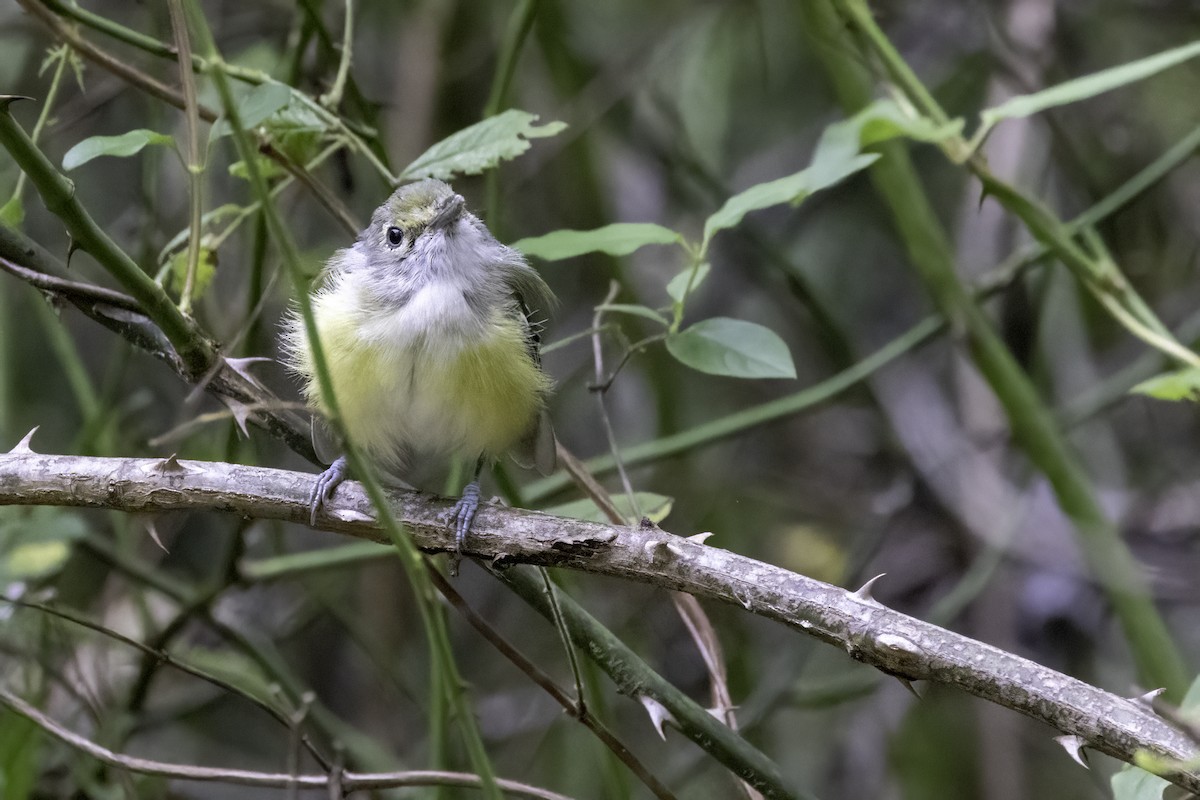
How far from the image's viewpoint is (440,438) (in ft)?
10.3

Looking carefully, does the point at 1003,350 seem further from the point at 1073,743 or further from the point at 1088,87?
the point at 1073,743

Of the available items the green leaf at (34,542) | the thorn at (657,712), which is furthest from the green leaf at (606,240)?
the green leaf at (34,542)

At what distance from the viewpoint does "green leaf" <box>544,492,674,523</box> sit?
8.79 ft

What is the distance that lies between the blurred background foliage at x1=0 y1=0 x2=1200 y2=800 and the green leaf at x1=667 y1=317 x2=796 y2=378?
2.10 meters

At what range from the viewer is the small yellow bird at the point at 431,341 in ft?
9.59

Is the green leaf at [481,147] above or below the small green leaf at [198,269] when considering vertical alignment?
above

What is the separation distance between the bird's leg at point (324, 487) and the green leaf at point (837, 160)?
92 centimetres

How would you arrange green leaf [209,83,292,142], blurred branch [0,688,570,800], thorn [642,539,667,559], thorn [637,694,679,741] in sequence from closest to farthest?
thorn [642,539,667,559], green leaf [209,83,292,142], thorn [637,694,679,741], blurred branch [0,688,570,800]

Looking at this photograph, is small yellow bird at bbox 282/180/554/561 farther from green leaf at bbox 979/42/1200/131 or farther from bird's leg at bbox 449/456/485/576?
green leaf at bbox 979/42/1200/131

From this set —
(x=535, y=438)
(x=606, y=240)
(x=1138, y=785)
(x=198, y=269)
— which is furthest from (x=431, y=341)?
(x=1138, y=785)

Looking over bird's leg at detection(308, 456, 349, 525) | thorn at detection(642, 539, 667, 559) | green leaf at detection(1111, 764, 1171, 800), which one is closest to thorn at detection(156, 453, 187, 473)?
bird's leg at detection(308, 456, 349, 525)

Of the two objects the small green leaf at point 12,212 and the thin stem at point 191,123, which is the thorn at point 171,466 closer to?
the thin stem at point 191,123

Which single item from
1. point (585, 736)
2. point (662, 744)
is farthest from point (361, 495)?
point (662, 744)

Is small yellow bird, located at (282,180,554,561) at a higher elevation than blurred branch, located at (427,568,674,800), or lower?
higher
